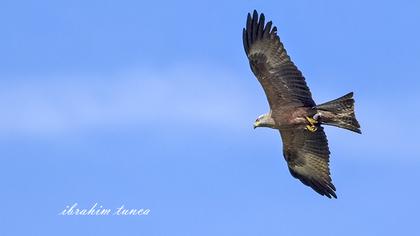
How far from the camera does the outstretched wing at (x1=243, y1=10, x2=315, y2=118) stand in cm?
2088

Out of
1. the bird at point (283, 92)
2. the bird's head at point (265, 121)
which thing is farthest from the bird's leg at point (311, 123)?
the bird's head at point (265, 121)

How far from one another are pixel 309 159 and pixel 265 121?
→ 65.2 inches

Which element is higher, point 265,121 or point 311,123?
point 265,121

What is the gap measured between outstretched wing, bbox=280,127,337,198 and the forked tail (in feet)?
4.08

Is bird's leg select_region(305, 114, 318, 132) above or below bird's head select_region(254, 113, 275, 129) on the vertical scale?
below

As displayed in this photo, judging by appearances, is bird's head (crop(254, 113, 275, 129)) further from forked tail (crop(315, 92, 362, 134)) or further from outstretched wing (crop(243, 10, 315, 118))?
forked tail (crop(315, 92, 362, 134))

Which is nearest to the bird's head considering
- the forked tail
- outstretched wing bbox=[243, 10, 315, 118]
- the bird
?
the bird

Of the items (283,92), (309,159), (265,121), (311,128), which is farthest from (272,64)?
(309,159)

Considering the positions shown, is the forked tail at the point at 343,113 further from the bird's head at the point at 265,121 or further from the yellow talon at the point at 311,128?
the bird's head at the point at 265,121

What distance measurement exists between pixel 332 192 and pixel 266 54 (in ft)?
11.4

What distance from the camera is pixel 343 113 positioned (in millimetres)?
20672

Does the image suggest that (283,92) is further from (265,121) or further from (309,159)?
(309,159)

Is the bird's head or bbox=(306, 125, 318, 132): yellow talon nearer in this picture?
bbox=(306, 125, 318, 132): yellow talon

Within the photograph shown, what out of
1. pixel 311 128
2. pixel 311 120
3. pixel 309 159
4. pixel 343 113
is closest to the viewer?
pixel 343 113
